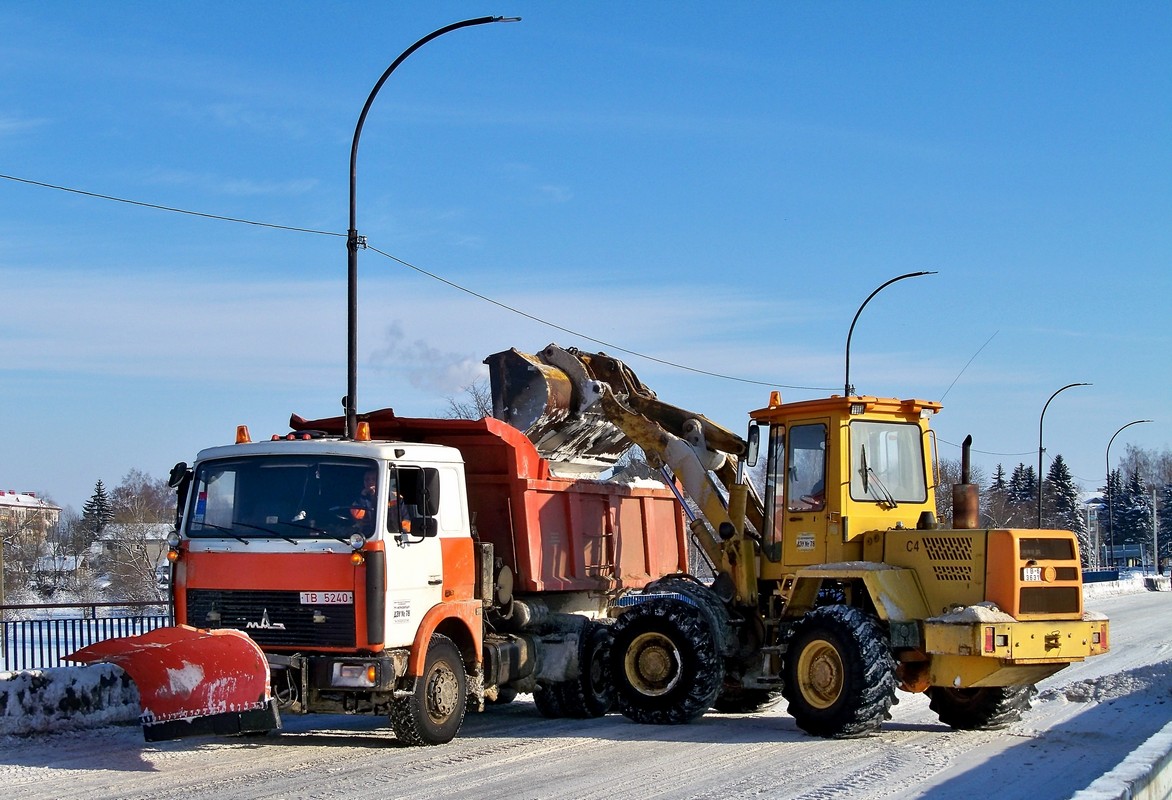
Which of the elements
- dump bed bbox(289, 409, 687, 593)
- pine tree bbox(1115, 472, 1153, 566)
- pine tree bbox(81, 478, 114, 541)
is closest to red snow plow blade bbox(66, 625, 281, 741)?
dump bed bbox(289, 409, 687, 593)

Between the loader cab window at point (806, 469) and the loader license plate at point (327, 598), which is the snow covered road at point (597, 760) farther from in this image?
the loader cab window at point (806, 469)

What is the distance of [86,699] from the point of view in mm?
12000

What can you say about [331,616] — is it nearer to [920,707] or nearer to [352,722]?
[352,722]

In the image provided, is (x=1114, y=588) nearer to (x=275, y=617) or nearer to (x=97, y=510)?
(x=275, y=617)

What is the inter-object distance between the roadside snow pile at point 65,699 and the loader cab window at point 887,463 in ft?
24.2

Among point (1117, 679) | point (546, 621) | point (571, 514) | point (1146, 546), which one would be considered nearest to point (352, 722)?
point (546, 621)

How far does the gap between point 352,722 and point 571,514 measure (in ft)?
10.1

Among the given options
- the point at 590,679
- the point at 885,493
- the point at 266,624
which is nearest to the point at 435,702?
the point at 266,624

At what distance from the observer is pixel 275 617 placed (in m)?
10.4

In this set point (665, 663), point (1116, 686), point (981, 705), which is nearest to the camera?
point (981, 705)

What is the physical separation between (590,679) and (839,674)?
2853mm

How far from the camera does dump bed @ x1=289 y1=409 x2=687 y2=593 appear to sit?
12.6 m

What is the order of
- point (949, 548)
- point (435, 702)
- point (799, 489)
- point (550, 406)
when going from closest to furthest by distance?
point (435, 702) → point (949, 548) → point (799, 489) → point (550, 406)

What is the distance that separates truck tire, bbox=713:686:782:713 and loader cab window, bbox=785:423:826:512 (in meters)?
2.26
